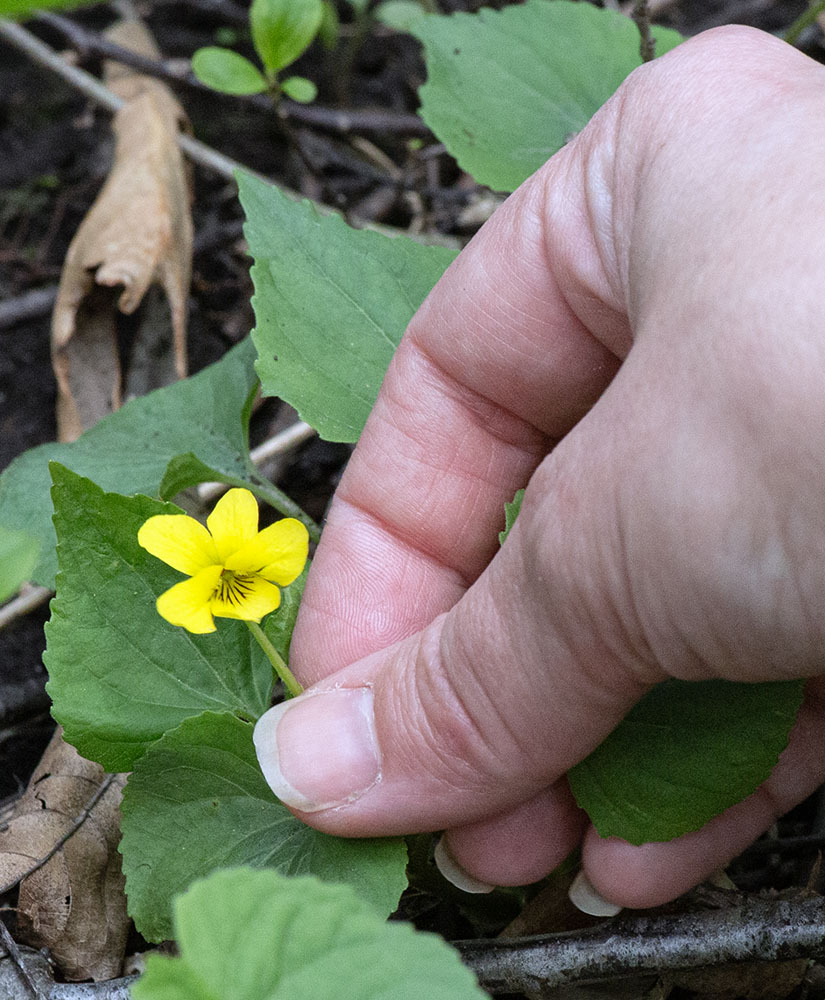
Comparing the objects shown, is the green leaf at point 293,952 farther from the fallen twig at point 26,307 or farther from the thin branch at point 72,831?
the fallen twig at point 26,307

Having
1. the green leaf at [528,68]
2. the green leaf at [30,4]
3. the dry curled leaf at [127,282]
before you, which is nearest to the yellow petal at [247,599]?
the green leaf at [30,4]

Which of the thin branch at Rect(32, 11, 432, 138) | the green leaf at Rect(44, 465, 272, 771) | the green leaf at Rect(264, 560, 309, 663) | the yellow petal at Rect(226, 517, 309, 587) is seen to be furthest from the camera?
the thin branch at Rect(32, 11, 432, 138)

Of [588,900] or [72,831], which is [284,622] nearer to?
[72,831]

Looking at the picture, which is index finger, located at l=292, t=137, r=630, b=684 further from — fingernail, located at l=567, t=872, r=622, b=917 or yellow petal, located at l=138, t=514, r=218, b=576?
fingernail, located at l=567, t=872, r=622, b=917

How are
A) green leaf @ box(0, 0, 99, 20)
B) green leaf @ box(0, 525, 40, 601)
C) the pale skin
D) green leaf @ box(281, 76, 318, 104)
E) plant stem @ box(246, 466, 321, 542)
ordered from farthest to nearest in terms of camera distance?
green leaf @ box(281, 76, 318, 104)
plant stem @ box(246, 466, 321, 542)
the pale skin
green leaf @ box(0, 525, 40, 601)
green leaf @ box(0, 0, 99, 20)

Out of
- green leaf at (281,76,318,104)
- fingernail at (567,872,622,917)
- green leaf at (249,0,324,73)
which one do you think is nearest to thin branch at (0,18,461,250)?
green leaf at (281,76,318,104)

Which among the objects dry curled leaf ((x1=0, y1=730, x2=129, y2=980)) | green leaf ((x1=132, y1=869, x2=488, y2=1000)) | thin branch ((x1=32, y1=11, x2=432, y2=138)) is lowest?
dry curled leaf ((x1=0, y1=730, x2=129, y2=980))
